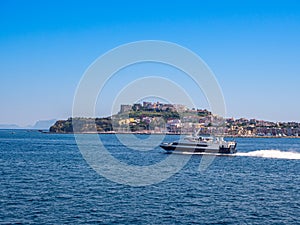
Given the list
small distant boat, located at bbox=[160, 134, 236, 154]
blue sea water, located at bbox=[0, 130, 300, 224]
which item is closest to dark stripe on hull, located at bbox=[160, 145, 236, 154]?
small distant boat, located at bbox=[160, 134, 236, 154]

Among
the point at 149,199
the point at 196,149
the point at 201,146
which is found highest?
the point at 201,146

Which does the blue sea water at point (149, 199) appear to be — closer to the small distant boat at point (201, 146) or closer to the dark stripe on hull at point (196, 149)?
the dark stripe on hull at point (196, 149)

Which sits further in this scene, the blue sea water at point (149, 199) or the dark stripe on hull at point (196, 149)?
the dark stripe on hull at point (196, 149)

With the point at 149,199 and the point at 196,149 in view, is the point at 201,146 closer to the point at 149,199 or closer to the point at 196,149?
the point at 196,149

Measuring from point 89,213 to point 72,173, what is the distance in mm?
21516

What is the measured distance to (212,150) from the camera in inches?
3236

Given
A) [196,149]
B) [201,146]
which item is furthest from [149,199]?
[201,146]

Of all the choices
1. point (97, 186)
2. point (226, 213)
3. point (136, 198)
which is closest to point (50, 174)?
point (97, 186)

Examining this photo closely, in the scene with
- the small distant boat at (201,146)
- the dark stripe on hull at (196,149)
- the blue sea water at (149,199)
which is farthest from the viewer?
the small distant boat at (201,146)

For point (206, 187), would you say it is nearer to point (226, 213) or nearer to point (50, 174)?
point (226, 213)

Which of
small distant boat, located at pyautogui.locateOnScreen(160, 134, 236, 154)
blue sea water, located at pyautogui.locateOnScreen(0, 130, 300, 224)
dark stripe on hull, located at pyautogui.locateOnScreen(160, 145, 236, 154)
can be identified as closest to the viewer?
blue sea water, located at pyautogui.locateOnScreen(0, 130, 300, 224)

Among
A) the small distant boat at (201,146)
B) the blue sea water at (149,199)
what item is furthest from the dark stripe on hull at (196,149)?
the blue sea water at (149,199)

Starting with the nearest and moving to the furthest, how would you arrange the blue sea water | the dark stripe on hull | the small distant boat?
the blue sea water → the dark stripe on hull → the small distant boat

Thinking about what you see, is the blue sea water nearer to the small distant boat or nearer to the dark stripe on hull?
the dark stripe on hull
